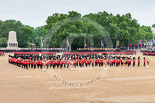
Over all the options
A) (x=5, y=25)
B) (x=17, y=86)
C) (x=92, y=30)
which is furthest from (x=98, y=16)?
(x=17, y=86)

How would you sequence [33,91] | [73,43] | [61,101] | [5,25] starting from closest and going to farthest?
[61,101]
[33,91]
[73,43]
[5,25]

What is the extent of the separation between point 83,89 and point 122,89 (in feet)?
7.24

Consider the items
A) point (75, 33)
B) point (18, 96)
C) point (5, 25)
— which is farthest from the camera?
point (5, 25)

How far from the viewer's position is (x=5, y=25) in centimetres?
8075

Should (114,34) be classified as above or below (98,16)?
below

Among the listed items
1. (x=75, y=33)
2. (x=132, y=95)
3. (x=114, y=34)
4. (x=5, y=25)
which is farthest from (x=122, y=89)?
(x=5, y=25)

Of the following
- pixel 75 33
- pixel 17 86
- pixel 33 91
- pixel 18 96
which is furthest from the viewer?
pixel 75 33

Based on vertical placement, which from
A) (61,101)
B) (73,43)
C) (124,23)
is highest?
(124,23)

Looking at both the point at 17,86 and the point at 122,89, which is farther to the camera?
the point at 17,86

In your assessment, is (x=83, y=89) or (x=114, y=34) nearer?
(x=83, y=89)

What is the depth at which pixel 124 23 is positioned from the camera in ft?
207

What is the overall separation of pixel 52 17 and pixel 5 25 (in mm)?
23630

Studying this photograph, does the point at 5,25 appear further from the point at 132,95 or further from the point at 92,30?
the point at 132,95

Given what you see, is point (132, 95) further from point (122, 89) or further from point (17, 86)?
point (17, 86)
